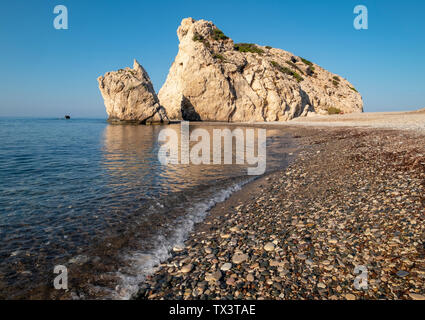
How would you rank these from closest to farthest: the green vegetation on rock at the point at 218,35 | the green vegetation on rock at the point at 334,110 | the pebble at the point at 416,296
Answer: the pebble at the point at 416,296 → the green vegetation on rock at the point at 334,110 → the green vegetation on rock at the point at 218,35

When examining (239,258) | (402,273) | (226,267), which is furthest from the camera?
(239,258)

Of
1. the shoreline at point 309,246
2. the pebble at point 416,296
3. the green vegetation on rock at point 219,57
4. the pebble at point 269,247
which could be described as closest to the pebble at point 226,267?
the shoreline at point 309,246

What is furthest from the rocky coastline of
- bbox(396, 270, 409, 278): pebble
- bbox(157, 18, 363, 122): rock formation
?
bbox(396, 270, 409, 278): pebble

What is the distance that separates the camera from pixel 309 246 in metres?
4.95

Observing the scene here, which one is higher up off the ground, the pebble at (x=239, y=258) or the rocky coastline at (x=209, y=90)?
the rocky coastline at (x=209, y=90)

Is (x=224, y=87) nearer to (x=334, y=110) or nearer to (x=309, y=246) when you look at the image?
(x=334, y=110)

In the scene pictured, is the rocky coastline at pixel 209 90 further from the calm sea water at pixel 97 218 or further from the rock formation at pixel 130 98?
the calm sea water at pixel 97 218

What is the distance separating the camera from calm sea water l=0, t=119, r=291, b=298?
15.2 feet

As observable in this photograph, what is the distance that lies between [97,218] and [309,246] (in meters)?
6.14

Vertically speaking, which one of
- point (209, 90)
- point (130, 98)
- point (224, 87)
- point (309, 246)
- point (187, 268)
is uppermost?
point (224, 87)

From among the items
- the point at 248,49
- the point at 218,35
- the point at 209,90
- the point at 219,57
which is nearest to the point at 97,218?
the point at 209,90

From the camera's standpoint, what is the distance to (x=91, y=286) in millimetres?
4348

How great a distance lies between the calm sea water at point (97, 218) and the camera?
15.2ft

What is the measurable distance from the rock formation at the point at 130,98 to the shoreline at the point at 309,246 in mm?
50866
